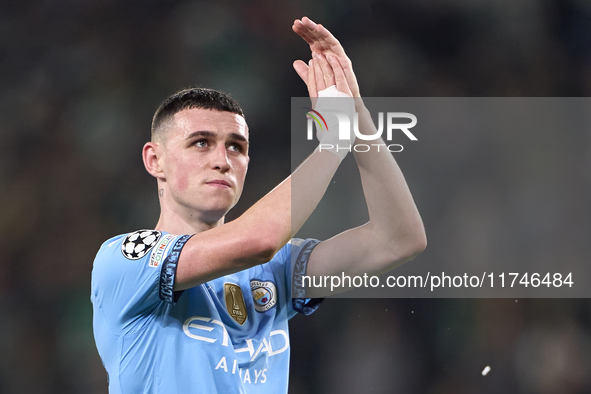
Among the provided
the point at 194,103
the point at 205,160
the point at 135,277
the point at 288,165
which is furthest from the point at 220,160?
the point at 288,165

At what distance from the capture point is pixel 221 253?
5.10 ft

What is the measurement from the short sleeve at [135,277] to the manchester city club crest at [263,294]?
0.35 metres

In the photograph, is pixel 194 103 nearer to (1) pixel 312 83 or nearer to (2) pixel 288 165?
(1) pixel 312 83

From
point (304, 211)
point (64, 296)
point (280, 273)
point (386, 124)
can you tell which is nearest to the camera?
point (304, 211)

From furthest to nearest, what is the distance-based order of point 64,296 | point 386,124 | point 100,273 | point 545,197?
1. point 64,296
2. point 545,197
3. point 386,124
4. point 100,273

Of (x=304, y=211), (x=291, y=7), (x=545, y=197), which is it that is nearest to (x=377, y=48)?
(x=291, y=7)

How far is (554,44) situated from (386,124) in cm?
234

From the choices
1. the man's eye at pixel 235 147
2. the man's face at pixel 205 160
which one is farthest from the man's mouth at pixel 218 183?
the man's eye at pixel 235 147

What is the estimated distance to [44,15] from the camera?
4418 mm

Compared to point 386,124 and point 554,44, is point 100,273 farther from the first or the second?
point 554,44

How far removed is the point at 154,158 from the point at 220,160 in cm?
36

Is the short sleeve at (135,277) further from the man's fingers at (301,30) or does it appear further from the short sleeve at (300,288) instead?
the man's fingers at (301,30)

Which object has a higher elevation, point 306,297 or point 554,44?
point 554,44

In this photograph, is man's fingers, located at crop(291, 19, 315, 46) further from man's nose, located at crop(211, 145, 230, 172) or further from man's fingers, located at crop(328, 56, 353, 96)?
man's nose, located at crop(211, 145, 230, 172)
